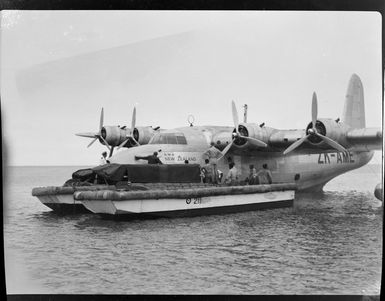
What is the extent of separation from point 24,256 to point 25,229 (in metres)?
0.28

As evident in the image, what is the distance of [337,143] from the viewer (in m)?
7.24

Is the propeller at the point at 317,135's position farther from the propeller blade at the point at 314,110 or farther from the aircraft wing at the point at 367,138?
the aircraft wing at the point at 367,138

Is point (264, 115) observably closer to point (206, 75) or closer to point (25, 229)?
point (206, 75)

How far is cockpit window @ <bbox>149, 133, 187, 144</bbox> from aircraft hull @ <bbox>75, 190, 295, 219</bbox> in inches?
36.1

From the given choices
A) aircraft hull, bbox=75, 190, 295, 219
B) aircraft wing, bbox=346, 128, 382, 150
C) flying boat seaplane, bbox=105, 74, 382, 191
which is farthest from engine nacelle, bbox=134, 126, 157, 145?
aircraft wing, bbox=346, 128, 382, 150

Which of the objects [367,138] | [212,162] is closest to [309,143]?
[212,162]

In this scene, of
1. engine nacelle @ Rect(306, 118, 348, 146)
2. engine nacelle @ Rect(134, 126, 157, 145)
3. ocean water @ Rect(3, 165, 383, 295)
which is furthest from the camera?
engine nacelle @ Rect(306, 118, 348, 146)

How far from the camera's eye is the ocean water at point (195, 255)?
5.38 meters

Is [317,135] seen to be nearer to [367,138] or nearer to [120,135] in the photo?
[367,138]

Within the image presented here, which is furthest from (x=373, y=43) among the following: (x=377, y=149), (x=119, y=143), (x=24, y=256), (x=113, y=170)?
(x=24, y=256)

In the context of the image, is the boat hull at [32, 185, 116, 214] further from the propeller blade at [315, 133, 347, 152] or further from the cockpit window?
the propeller blade at [315, 133, 347, 152]

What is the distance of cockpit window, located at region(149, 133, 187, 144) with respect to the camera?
754 cm

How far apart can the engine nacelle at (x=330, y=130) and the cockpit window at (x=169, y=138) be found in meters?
1.83

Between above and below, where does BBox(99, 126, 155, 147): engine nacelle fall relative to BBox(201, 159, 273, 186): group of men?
above
